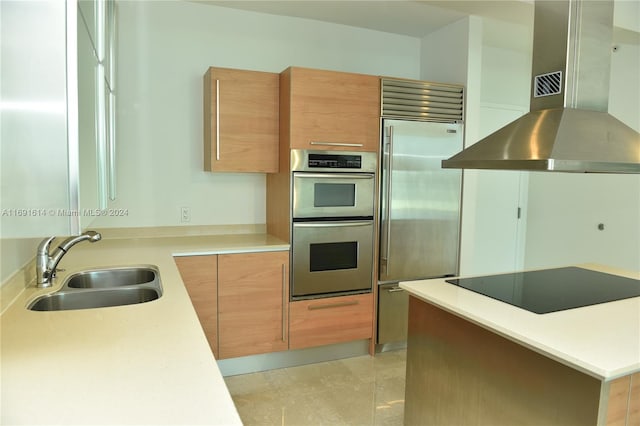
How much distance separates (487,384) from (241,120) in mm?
2236

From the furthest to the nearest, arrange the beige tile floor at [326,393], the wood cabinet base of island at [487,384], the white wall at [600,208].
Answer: the white wall at [600,208] → the beige tile floor at [326,393] → the wood cabinet base of island at [487,384]

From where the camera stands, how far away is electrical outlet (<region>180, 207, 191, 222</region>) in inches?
131

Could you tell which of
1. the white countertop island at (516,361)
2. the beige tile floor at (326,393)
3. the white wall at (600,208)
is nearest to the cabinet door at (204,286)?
the beige tile floor at (326,393)

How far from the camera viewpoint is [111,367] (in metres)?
1.09

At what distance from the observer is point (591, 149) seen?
1.79 metres

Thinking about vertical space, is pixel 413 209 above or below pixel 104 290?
above

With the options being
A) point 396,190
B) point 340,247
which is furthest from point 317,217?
point 396,190

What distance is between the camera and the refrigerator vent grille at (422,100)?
3299 mm

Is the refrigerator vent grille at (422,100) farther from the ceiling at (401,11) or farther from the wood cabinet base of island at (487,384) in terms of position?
the wood cabinet base of island at (487,384)

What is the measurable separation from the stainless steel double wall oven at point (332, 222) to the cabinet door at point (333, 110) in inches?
3.4

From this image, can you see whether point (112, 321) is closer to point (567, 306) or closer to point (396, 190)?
point (567, 306)

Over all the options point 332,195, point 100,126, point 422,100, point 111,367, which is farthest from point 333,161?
point 111,367

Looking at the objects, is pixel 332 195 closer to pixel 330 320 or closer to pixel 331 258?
pixel 331 258

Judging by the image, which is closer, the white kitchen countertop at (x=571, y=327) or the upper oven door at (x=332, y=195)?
the white kitchen countertop at (x=571, y=327)
